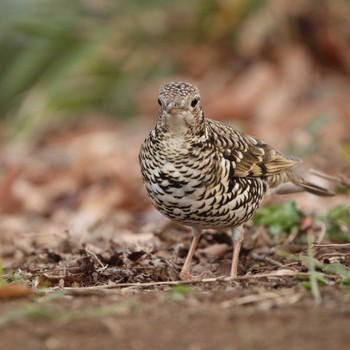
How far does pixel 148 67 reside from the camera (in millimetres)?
14305

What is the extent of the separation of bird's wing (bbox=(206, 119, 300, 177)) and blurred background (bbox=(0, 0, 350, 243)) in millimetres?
5360

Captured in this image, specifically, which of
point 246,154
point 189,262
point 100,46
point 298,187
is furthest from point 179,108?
point 100,46

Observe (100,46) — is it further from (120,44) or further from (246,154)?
(246,154)

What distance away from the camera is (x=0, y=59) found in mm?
15375

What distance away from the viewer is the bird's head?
5.40 meters

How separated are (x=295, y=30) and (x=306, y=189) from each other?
718 cm

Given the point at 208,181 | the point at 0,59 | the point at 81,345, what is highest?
the point at 0,59

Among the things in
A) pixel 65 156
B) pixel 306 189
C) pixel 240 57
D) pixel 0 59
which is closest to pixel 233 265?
pixel 306 189

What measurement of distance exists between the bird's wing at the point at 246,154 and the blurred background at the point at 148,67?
536 cm

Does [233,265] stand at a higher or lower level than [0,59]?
lower


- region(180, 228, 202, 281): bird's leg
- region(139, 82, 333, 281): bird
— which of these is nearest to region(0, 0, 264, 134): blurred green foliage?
region(180, 228, 202, 281): bird's leg

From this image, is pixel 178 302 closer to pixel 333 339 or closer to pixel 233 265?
pixel 333 339

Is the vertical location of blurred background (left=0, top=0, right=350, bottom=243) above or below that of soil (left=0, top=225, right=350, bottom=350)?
above

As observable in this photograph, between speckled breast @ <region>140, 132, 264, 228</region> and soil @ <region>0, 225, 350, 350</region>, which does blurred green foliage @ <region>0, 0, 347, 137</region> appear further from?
soil @ <region>0, 225, 350, 350</region>
